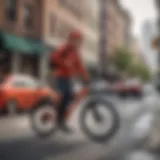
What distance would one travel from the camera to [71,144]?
0.96m

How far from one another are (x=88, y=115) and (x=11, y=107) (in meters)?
0.28

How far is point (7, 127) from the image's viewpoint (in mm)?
936

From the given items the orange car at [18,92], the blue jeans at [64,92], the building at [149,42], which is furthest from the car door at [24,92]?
the building at [149,42]

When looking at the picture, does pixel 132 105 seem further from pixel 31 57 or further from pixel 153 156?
pixel 31 57

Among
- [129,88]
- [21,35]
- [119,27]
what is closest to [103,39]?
[119,27]

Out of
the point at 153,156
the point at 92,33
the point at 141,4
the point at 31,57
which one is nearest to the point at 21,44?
the point at 31,57

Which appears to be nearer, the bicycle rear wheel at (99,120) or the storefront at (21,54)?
the storefront at (21,54)

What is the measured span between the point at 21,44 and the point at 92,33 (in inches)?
9.3

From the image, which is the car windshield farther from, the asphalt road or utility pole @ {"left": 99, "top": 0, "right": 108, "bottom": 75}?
utility pole @ {"left": 99, "top": 0, "right": 108, "bottom": 75}

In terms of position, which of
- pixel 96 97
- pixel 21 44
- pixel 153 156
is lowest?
pixel 153 156

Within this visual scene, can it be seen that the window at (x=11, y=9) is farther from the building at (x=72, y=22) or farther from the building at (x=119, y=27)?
the building at (x=119, y=27)

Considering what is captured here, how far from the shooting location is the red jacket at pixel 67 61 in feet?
3.11

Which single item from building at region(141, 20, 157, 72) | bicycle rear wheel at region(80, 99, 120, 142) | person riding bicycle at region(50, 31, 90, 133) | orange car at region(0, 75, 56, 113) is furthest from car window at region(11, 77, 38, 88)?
building at region(141, 20, 157, 72)

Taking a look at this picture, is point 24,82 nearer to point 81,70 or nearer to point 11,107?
point 11,107
